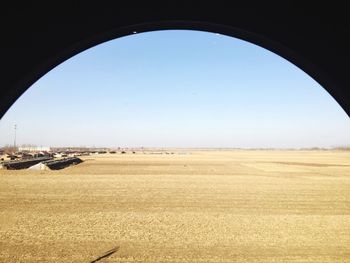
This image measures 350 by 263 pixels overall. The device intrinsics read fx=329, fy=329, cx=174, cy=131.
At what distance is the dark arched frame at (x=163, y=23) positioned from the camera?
341cm

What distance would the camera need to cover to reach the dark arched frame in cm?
341

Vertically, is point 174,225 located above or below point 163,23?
below

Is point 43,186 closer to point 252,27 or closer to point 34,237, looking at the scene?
point 34,237

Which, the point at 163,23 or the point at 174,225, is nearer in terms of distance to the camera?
the point at 163,23

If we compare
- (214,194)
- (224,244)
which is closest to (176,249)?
(224,244)

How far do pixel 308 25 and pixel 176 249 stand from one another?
9404mm

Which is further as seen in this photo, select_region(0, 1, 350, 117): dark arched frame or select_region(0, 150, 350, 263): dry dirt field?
select_region(0, 150, 350, 263): dry dirt field

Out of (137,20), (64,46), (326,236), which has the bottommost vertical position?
(326,236)

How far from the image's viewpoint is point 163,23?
144 inches

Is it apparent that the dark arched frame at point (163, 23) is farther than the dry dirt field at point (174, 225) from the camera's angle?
No

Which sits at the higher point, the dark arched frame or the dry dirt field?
the dark arched frame

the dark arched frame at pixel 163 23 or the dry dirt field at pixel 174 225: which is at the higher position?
the dark arched frame at pixel 163 23

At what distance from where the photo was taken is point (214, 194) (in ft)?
74.5

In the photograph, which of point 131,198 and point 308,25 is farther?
point 131,198
